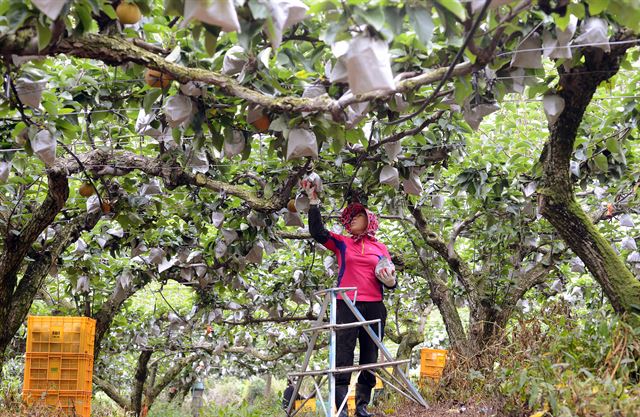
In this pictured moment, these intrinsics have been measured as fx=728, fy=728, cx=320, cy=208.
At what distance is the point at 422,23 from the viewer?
7.94 ft

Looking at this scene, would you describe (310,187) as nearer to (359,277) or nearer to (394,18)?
(359,277)

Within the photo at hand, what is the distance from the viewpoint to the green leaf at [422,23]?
2410mm

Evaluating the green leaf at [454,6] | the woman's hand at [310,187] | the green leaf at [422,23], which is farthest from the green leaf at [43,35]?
the woman's hand at [310,187]

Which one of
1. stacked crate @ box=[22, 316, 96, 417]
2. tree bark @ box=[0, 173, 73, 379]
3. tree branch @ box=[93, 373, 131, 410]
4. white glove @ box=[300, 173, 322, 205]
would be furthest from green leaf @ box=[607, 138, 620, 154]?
tree branch @ box=[93, 373, 131, 410]

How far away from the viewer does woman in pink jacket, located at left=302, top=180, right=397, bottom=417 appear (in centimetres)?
479

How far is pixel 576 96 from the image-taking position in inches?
146

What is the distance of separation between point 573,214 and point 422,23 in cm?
212

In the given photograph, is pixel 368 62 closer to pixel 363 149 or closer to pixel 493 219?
pixel 363 149

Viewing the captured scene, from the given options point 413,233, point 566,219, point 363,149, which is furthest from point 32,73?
point 413,233

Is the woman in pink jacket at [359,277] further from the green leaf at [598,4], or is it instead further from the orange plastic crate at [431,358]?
the orange plastic crate at [431,358]

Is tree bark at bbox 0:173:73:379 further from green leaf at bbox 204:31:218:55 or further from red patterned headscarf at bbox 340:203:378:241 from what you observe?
green leaf at bbox 204:31:218:55

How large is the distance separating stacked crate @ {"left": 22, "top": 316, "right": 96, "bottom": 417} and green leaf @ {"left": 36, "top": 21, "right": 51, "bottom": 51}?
14.2 feet

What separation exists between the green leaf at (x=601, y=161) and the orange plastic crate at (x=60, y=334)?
4.45 meters

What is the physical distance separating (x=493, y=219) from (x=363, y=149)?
2247 mm
